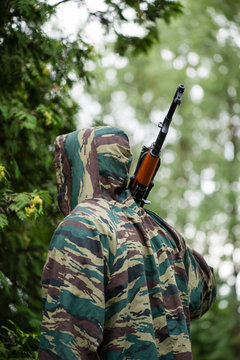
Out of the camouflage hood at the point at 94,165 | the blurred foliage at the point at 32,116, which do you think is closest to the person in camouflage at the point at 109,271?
the camouflage hood at the point at 94,165

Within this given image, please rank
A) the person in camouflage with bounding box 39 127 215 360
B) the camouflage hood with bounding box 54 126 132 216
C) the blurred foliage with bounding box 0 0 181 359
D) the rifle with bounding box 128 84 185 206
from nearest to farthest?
the person in camouflage with bounding box 39 127 215 360 → the camouflage hood with bounding box 54 126 132 216 → the rifle with bounding box 128 84 185 206 → the blurred foliage with bounding box 0 0 181 359

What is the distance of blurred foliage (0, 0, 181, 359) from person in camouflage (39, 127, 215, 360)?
807 millimetres

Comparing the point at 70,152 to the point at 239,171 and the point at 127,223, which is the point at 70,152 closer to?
the point at 127,223

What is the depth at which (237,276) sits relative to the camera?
948 cm

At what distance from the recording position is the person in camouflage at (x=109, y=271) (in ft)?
6.18

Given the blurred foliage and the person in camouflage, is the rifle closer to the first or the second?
the person in camouflage

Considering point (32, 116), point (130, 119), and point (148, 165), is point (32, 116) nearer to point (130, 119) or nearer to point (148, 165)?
point (148, 165)

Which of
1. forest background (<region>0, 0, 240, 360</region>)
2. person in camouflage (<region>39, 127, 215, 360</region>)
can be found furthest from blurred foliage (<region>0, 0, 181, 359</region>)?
person in camouflage (<region>39, 127, 215, 360</region>)

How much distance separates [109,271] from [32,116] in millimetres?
1848

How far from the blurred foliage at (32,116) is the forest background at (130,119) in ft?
0.03

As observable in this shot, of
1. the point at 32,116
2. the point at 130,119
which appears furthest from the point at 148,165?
the point at 130,119

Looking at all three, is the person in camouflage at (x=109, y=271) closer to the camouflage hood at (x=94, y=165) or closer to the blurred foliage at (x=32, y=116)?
the camouflage hood at (x=94, y=165)

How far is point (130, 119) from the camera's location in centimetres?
1600

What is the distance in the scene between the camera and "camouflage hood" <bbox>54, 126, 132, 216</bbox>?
91.3 inches
